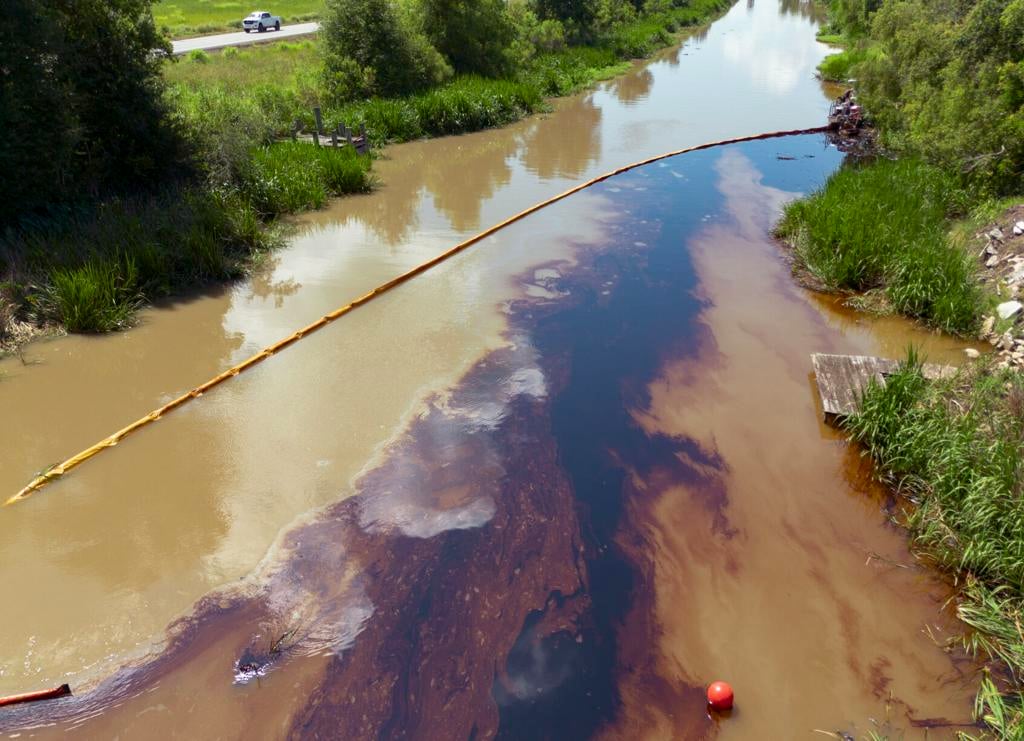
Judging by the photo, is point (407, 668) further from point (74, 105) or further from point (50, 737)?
point (74, 105)

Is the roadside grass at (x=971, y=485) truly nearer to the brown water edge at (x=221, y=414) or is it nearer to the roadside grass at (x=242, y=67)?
the brown water edge at (x=221, y=414)

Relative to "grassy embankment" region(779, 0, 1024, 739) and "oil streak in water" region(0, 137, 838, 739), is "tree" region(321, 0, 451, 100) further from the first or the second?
"oil streak in water" region(0, 137, 838, 739)

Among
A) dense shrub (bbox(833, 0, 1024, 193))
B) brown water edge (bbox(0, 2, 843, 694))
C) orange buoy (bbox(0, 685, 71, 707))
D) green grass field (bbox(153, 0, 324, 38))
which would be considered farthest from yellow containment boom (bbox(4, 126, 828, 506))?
green grass field (bbox(153, 0, 324, 38))

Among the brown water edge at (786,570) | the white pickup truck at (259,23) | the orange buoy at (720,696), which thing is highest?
the white pickup truck at (259,23)

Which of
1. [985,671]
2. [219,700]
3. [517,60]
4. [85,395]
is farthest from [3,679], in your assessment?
[517,60]

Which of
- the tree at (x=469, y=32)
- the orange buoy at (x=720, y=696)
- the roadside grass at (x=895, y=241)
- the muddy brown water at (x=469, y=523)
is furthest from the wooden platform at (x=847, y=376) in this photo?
the tree at (x=469, y=32)

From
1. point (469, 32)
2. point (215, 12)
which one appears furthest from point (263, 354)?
point (215, 12)

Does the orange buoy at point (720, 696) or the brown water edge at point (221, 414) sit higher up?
the brown water edge at point (221, 414)

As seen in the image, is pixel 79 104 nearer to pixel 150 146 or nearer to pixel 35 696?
pixel 150 146
